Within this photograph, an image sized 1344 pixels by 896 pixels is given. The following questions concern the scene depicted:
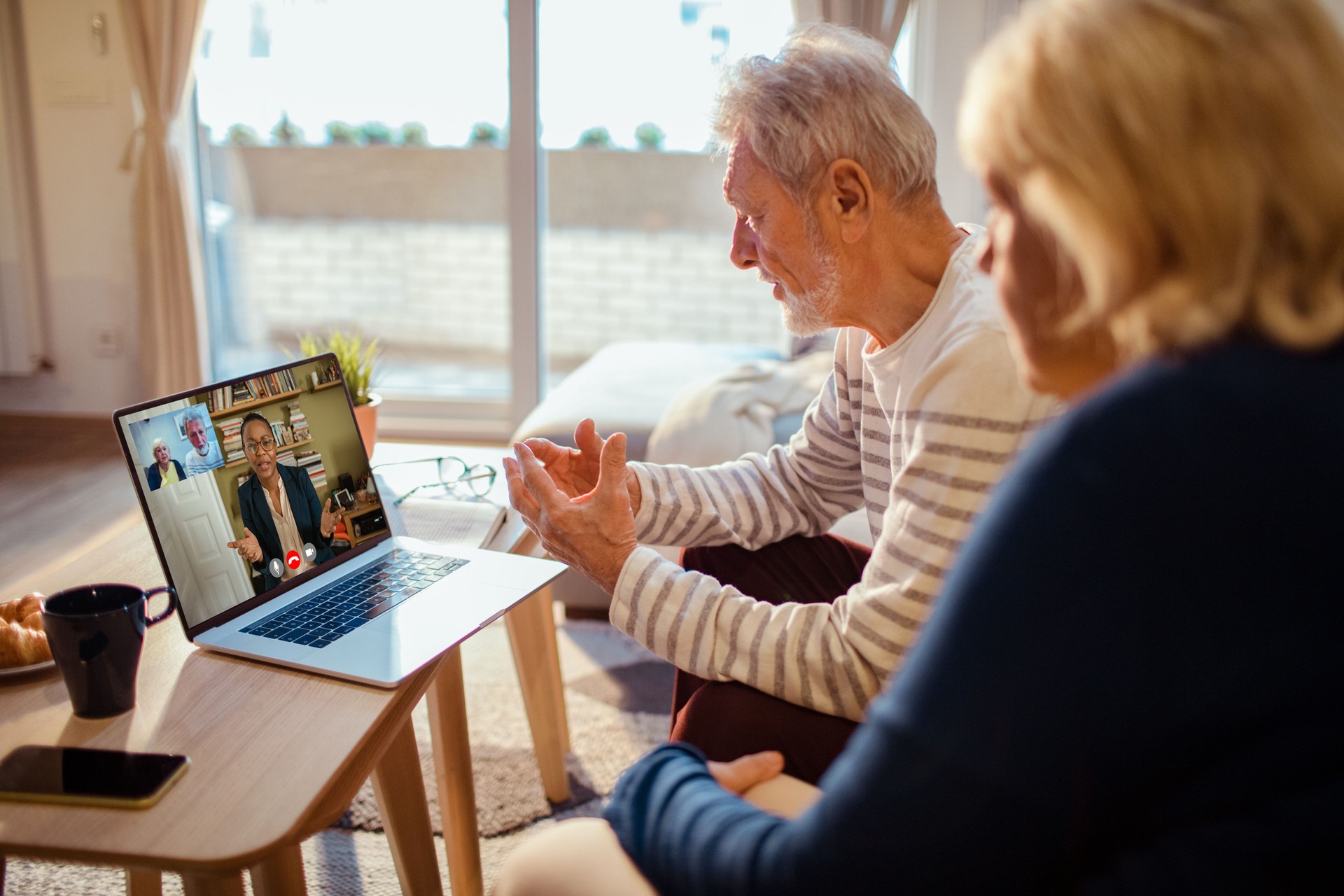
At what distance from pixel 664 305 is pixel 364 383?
2225mm

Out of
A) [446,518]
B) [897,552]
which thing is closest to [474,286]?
[446,518]

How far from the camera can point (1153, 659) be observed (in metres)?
0.48

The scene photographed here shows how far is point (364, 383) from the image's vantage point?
1.82 m

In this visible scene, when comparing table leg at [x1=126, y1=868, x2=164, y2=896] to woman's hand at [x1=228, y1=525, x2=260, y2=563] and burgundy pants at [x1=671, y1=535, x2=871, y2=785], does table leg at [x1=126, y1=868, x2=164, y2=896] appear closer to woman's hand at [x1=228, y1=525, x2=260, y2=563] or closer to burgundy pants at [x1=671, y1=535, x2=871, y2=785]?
woman's hand at [x1=228, y1=525, x2=260, y2=563]

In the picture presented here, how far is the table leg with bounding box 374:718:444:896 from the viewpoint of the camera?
1234 mm

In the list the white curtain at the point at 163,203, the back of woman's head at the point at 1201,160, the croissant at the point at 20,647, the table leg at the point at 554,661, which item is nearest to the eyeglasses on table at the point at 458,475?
the table leg at the point at 554,661

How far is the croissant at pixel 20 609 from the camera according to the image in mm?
969

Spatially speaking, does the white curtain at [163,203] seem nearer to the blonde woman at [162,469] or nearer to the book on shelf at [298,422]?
the book on shelf at [298,422]

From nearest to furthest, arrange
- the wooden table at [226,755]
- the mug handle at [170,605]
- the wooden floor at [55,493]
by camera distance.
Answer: the wooden table at [226,755] → the mug handle at [170,605] → the wooden floor at [55,493]

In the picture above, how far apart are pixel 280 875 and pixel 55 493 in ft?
9.07

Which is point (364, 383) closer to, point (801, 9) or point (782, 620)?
point (782, 620)

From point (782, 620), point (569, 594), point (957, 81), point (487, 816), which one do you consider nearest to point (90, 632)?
point (782, 620)

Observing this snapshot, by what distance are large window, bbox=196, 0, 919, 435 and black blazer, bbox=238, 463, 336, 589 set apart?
2.49 m

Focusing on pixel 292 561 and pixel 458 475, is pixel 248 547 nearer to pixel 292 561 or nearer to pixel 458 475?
pixel 292 561
